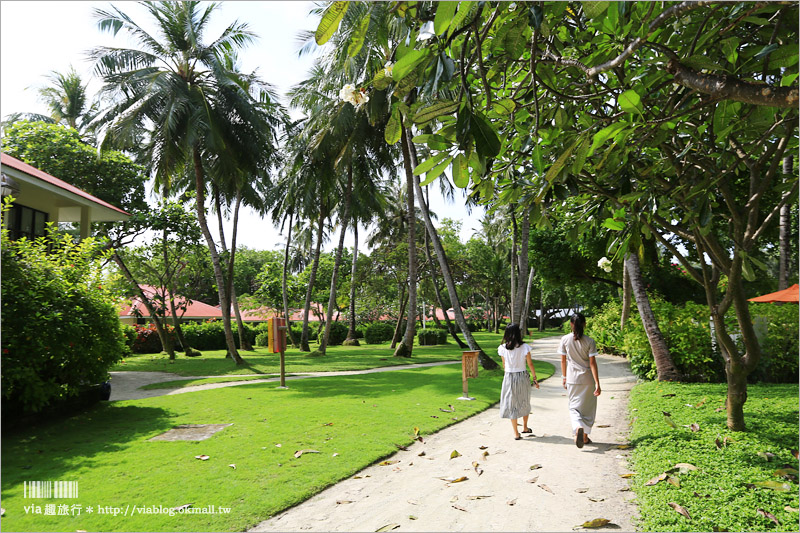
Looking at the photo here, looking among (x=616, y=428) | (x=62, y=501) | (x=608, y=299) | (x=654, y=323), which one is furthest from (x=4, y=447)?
(x=608, y=299)

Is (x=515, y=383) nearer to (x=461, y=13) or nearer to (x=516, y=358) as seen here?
(x=516, y=358)

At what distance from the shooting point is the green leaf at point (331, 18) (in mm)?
1770

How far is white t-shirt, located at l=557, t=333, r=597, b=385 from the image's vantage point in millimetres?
6375

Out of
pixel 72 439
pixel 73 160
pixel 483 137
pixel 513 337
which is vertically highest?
pixel 73 160

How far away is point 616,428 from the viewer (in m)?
6.93

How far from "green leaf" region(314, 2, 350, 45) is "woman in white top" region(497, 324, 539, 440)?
5543 mm

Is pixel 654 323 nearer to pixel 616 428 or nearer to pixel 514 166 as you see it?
pixel 616 428

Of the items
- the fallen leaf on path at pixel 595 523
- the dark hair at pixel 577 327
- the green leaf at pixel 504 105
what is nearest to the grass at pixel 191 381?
the dark hair at pixel 577 327

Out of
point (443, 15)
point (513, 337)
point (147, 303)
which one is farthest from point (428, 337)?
point (443, 15)

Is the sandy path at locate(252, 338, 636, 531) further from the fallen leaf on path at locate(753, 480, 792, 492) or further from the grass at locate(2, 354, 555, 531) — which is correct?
the fallen leaf on path at locate(753, 480, 792, 492)

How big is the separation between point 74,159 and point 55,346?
1365cm

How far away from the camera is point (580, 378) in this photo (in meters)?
6.38

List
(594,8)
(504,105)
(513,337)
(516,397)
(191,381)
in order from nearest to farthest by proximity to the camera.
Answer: (594,8) → (504,105) → (516,397) → (513,337) → (191,381)

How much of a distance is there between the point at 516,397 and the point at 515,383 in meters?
0.19
